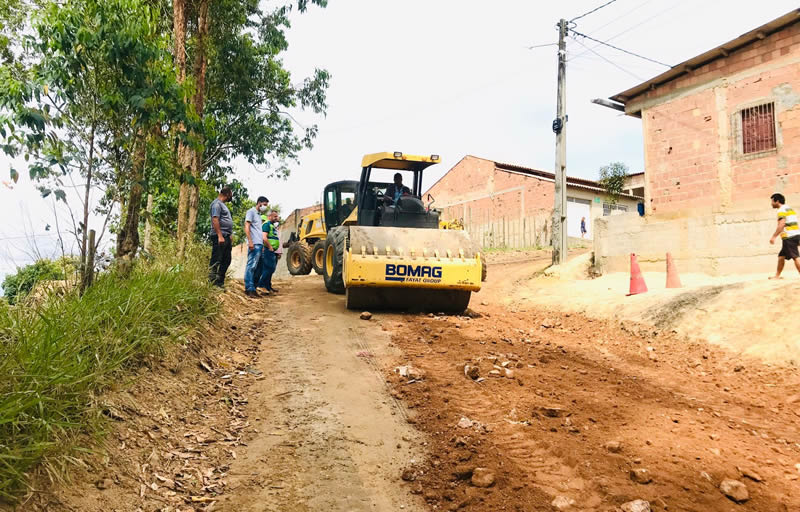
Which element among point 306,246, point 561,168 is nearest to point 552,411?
point 306,246

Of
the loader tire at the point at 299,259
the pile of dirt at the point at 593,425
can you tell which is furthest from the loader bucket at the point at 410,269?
the loader tire at the point at 299,259

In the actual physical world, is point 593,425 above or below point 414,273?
below

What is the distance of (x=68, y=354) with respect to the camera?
3.54 meters

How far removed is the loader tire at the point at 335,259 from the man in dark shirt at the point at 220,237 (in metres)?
1.75

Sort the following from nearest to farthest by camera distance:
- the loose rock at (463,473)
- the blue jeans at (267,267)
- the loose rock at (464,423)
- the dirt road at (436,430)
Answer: the dirt road at (436,430) → the loose rock at (463,473) → the loose rock at (464,423) → the blue jeans at (267,267)

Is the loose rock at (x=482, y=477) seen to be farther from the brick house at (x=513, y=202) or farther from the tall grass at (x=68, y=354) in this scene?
the brick house at (x=513, y=202)

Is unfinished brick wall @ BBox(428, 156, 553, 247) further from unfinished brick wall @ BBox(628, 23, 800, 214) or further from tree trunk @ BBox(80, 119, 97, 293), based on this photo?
tree trunk @ BBox(80, 119, 97, 293)

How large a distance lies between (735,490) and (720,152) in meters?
11.3

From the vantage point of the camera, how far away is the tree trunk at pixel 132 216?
5.46 m

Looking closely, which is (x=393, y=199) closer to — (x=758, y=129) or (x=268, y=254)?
(x=268, y=254)

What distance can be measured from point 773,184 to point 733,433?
9420mm

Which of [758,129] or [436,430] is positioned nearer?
[436,430]

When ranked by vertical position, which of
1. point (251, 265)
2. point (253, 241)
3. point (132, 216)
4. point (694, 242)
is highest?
point (132, 216)

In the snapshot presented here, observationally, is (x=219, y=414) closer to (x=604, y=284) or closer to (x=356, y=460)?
(x=356, y=460)
